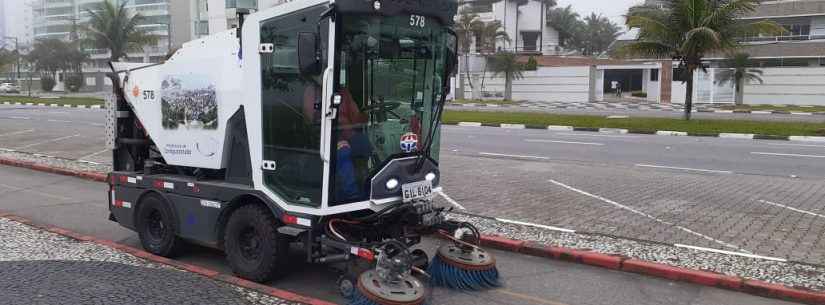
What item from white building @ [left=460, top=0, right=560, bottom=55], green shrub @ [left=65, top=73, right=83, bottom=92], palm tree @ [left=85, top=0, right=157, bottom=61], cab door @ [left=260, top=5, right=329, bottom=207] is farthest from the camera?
green shrub @ [left=65, top=73, right=83, bottom=92]

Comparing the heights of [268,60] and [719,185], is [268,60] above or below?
above

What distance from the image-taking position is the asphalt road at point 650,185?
8008 mm

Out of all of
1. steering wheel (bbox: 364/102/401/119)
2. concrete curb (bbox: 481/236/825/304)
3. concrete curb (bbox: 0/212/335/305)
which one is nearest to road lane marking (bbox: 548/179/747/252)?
concrete curb (bbox: 481/236/825/304)

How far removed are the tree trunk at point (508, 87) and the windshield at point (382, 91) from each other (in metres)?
43.3

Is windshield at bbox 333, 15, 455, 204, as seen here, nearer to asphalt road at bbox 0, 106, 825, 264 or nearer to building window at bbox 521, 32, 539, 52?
asphalt road at bbox 0, 106, 825, 264

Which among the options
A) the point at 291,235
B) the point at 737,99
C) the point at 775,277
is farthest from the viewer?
the point at 737,99

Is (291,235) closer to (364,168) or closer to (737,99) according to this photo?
(364,168)

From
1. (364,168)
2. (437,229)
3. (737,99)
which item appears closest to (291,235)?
(364,168)

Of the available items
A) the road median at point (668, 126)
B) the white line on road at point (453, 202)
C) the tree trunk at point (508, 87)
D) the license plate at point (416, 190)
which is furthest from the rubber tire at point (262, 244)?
the tree trunk at point (508, 87)

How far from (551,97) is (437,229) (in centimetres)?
4358

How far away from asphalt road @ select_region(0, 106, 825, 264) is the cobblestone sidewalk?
13.9 feet

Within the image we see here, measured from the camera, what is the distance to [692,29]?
22641 millimetres

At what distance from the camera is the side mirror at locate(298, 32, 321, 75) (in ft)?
17.4

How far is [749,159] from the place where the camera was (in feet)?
48.5
